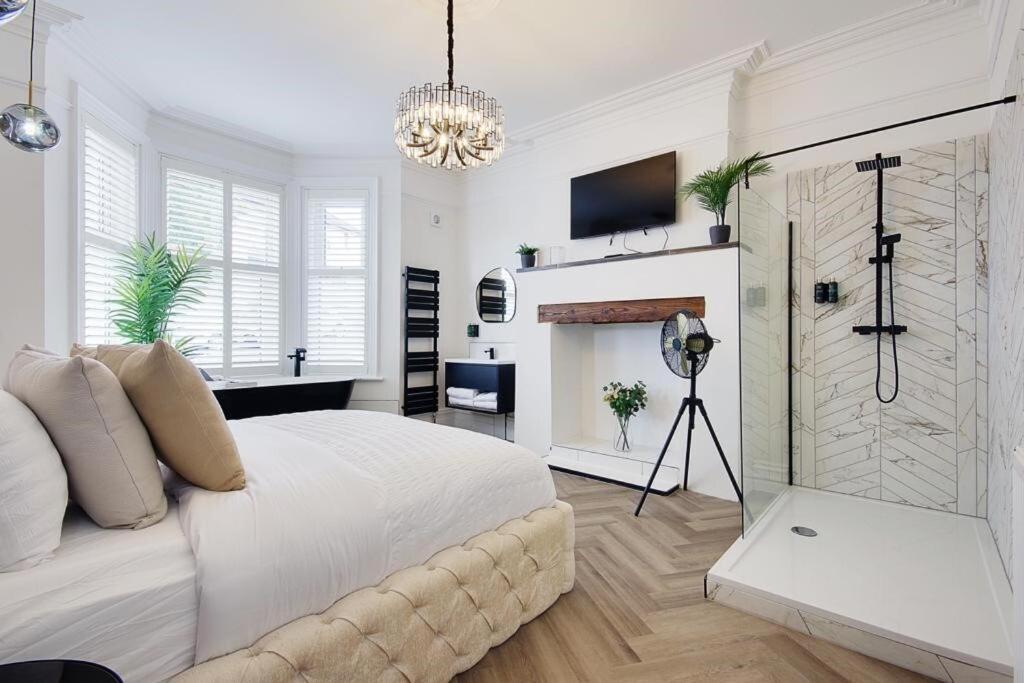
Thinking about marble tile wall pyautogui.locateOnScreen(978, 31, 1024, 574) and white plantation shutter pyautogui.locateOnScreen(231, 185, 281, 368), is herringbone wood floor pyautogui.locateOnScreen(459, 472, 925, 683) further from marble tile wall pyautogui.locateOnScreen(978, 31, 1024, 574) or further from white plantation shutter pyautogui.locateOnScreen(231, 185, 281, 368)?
white plantation shutter pyautogui.locateOnScreen(231, 185, 281, 368)

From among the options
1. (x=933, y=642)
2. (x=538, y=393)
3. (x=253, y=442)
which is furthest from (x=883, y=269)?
(x=253, y=442)

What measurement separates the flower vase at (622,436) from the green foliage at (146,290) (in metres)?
3.41

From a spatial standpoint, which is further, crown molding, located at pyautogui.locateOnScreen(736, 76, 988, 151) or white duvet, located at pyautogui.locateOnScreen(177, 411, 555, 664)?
crown molding, located at pyautogui.locateOnScreen(736, 76, 988, 151)

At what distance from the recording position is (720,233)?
309 centimetres

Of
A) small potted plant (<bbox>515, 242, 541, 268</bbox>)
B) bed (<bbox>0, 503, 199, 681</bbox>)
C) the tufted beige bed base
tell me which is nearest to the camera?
bed (<bbox>0, 503, 199, 681</bbox>)

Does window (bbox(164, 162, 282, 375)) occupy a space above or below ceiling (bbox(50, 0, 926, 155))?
below

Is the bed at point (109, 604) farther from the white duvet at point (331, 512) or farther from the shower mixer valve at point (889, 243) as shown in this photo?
the shower mixer valve at point (889, 243)

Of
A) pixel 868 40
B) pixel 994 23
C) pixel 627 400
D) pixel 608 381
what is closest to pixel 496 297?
pixel 608 381

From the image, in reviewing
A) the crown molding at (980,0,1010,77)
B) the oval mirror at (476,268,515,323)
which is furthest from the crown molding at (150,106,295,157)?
the crown molding at (980,0,1010,77)

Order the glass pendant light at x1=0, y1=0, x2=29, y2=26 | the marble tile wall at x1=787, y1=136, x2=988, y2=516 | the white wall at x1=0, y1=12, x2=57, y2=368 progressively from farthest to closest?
1. the marble tile wall at x1=787, y1=136, x2=988, y2=516
2. the white wall at x1=0, y1=12, x2=57, y2=368
3. the glass pendant light at x1=0, y1=0, x2=29, y2=26

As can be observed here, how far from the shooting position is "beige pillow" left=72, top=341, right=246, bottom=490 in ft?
4.00

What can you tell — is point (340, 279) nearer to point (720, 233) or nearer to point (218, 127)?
point (218, 127)

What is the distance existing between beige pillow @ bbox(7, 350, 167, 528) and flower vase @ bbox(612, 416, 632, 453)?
9.98ft

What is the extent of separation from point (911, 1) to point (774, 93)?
31.3 inches
